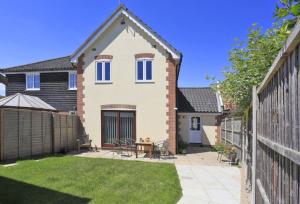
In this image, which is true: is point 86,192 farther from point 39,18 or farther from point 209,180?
point 39,18

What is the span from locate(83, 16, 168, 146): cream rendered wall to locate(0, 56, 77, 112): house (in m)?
3.25

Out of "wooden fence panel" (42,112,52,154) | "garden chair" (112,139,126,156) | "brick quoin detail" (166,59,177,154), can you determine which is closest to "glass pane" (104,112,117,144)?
"garden chair" (112,139,126,156)

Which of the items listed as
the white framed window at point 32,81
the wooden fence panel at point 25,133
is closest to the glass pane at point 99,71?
the wooden fence panel at point 25,133

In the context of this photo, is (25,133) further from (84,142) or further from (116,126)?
(116,126)

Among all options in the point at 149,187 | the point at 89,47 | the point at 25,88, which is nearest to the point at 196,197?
the point at 149,187

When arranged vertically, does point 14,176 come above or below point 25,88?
below

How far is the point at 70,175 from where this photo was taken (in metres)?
9.06

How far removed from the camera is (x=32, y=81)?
65.6 ft

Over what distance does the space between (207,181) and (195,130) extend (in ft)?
37.4

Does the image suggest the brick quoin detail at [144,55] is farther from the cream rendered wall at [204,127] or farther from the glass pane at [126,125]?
the cream rendered wall at [204,127]

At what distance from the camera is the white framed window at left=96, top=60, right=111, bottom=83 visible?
16328mm

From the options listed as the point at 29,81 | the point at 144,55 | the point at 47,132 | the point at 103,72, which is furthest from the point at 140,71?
the point at 29,81

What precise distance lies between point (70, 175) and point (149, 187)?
326cm

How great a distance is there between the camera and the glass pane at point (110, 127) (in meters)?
16.2
